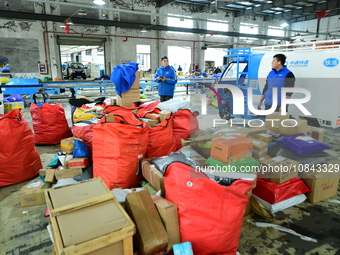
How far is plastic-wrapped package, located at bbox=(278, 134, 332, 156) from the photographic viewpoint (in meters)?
2.47

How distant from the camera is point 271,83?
11.9 ft

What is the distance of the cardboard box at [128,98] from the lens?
12.9 ft

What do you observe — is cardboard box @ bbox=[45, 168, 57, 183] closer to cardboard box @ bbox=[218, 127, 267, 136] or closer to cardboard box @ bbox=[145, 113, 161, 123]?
cardboard box @ bbox=[145, 113, 161, 123]

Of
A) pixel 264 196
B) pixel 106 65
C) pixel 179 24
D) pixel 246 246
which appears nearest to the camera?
pixel 246 246

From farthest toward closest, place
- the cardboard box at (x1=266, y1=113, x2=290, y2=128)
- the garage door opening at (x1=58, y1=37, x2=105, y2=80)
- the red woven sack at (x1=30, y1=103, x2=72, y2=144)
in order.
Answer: the garage door opening at (x1=58, y1=37, x2=105, y2=80) → the red woven sack at (x1=30, y1=103, x2=72, y2=144) → the cardboard box at (x1=266, y1=113, x2=290, y2=128)

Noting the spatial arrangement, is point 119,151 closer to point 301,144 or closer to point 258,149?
point 258,149

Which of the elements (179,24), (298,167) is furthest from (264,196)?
(179,24)

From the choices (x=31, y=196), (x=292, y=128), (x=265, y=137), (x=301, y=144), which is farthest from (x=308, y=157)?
(x=31, y=196)

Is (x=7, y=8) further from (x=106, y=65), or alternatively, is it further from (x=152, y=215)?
(x=152, y=215)

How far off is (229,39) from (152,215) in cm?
1867

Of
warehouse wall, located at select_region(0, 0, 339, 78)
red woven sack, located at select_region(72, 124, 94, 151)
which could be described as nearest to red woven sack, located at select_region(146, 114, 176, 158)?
red woven sack, located at select_region(72, 124, 94, 151)

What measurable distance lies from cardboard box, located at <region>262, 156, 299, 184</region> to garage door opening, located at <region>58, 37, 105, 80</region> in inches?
501

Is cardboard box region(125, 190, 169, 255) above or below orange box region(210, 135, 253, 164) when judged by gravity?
below

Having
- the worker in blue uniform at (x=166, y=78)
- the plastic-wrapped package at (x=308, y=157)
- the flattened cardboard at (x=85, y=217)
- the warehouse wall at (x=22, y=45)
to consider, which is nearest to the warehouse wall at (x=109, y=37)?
the warehouse wall at (x=22, y=45)
